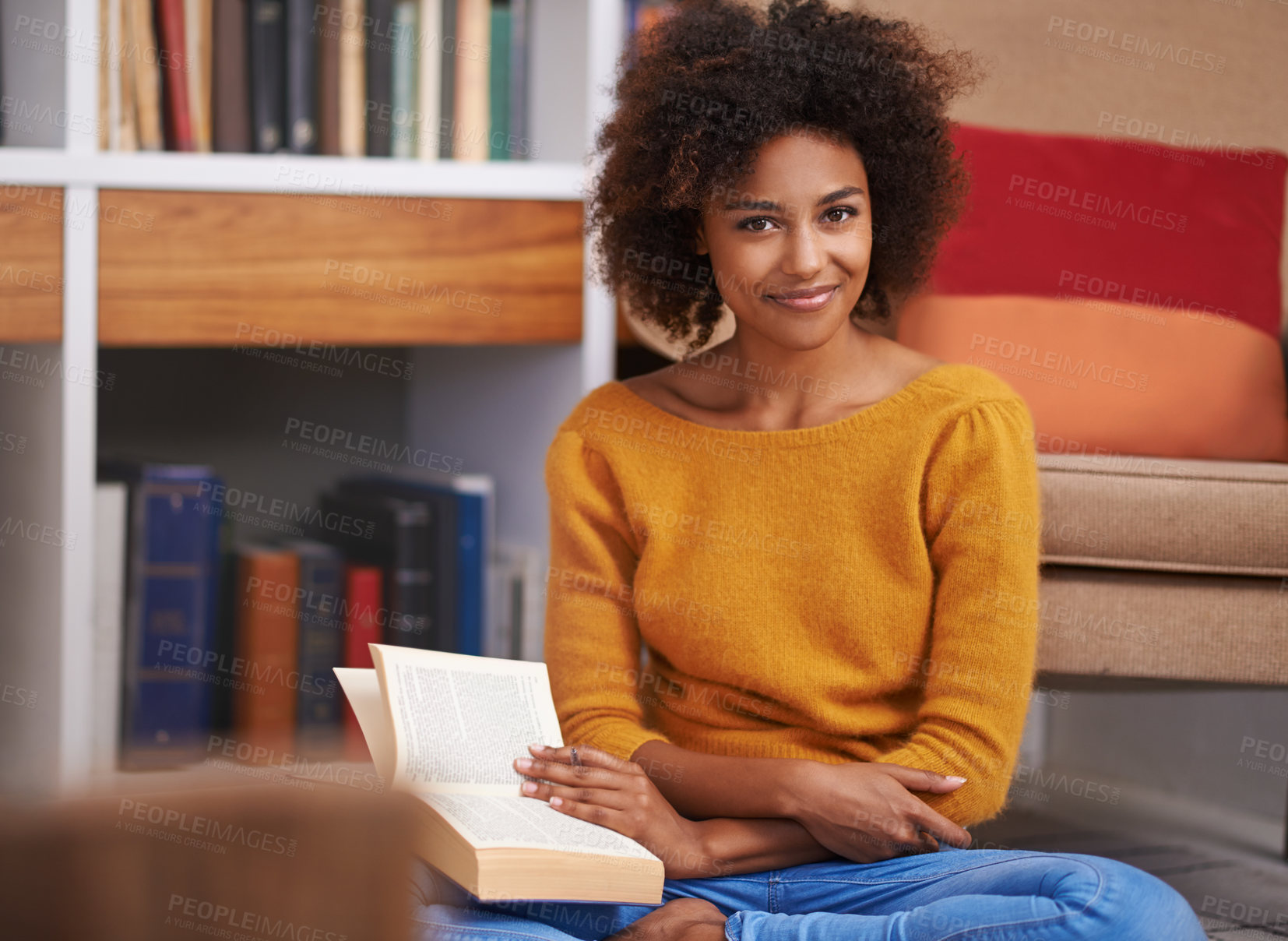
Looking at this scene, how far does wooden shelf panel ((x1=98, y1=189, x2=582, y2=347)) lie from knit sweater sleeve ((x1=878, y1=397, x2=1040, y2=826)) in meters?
0.73

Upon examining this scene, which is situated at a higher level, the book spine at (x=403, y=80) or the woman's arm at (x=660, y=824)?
the book spine at (x=403, y=80)

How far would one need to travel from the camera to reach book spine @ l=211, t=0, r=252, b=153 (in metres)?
1.49

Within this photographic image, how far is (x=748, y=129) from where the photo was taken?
981mm

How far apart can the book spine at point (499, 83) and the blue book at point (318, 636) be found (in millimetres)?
→ 565

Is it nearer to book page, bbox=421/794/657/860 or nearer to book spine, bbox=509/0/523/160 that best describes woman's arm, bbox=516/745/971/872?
book page, bbox=421/794/657/860

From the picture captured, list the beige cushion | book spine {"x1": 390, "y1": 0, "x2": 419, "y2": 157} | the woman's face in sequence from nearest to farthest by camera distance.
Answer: the woman's face
the beige cushion
book spine {"x1": 390, "y1": 0, "x2": 419, "y2": 157}

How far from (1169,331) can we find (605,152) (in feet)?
2.28

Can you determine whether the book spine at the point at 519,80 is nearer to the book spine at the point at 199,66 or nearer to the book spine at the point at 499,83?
the book spine at the point at 499,83

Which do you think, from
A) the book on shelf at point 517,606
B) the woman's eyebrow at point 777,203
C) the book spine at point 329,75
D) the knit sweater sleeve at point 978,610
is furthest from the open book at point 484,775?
the book spine at point 329,75

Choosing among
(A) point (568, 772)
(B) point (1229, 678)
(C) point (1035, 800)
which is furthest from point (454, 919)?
(C) point (1035, 800)

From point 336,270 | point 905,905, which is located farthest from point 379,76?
point 905,905

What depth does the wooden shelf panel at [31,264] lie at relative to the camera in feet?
4.46

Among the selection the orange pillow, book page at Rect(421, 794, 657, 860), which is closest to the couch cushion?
the orange pillow

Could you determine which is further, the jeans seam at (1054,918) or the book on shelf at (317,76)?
the book on shelf at (317,76)
